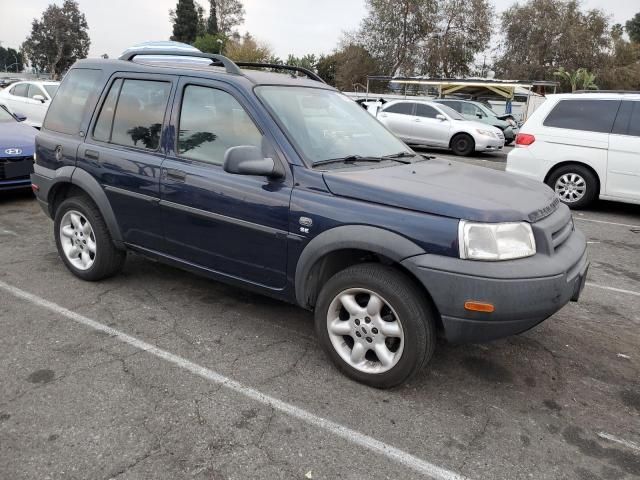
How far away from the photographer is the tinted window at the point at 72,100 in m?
4.39

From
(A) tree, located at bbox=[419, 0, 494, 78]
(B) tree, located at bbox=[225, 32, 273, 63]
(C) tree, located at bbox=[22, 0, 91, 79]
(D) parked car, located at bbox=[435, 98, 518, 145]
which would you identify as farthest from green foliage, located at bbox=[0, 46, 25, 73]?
(D) parked car, located at bbox=[435, 98, 518, 145]

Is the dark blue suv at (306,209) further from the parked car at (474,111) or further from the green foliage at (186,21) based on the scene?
the green foliage at (186,21)

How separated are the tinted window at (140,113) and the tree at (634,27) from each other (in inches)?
3534

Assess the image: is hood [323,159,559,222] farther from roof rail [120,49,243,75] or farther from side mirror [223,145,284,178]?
roof rail [120,49,243,75]

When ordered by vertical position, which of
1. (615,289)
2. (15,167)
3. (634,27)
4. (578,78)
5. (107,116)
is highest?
(634,27)

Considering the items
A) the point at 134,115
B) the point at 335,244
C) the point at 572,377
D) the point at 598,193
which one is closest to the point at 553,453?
the point at 572,377

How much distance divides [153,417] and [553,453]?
2009 millimetres

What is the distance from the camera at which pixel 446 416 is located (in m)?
2.90

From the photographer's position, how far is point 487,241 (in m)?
2.74

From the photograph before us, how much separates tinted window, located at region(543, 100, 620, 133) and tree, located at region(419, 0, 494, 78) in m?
37.1

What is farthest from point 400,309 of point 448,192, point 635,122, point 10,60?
point 10,60

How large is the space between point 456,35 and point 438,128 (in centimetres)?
3168

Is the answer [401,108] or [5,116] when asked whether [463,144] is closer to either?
[401,108]

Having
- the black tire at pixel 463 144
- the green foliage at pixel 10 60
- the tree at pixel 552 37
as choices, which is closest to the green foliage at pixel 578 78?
the tree at pixel 552 37
